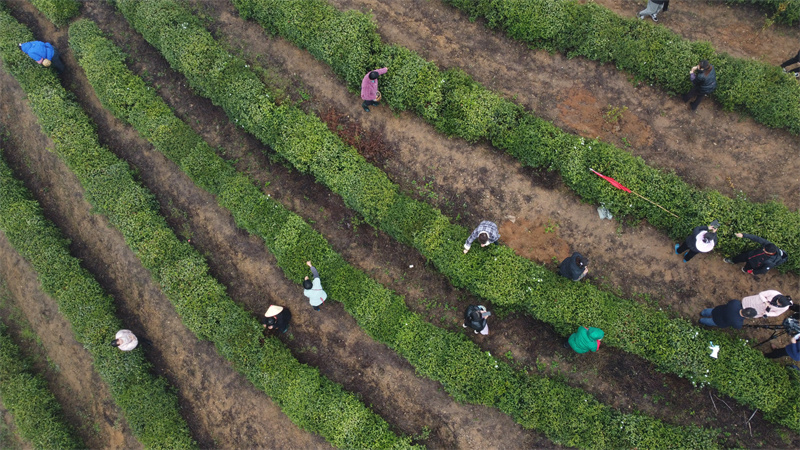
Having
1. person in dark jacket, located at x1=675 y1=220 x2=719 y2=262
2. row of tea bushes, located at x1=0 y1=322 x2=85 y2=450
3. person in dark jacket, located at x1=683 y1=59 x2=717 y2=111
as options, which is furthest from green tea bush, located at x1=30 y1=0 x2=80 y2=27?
person in dark jacket, located at x1=675 y1=220 x2=719 y2=262

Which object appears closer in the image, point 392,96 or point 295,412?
point 295,412

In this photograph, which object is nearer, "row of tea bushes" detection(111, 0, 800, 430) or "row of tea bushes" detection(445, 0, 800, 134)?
"row of tea bushes" detection(111, 0, 800, 430)

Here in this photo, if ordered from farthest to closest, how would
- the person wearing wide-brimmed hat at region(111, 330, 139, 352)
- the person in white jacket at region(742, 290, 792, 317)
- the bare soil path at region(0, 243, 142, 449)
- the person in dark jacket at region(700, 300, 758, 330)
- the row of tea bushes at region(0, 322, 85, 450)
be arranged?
the bare soil path at region(0, 243, 142, 449), the row of tea bushes at region(0, 322, 85, 450), the person wearing wide-brimmed hat at region(111, 330, 139, 352), the person in dark jacket at region(700, 300, 758, 330), the person in white jacket at region(742, 290, 792, 317)

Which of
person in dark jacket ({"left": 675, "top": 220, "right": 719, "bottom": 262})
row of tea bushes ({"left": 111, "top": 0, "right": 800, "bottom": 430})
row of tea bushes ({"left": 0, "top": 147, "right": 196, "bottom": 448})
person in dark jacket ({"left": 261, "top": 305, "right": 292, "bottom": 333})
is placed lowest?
row of tea bushes ({"left": 0, "top": 147, "right": 196, "bottom": 448})

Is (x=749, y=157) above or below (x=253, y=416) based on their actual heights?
above

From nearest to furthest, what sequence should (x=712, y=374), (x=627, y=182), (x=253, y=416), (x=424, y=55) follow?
(x=712, y=374) < (x=627, y=182) < (x=253, y=416) < (x=424, y=55)

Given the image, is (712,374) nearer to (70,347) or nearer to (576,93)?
(576,93)

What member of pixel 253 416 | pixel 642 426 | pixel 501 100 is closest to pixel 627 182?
pixel 501 100

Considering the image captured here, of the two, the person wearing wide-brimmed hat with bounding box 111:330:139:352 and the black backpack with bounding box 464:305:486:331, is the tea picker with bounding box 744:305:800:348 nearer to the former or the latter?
the black backpack with bounding box 464:305:486:331
